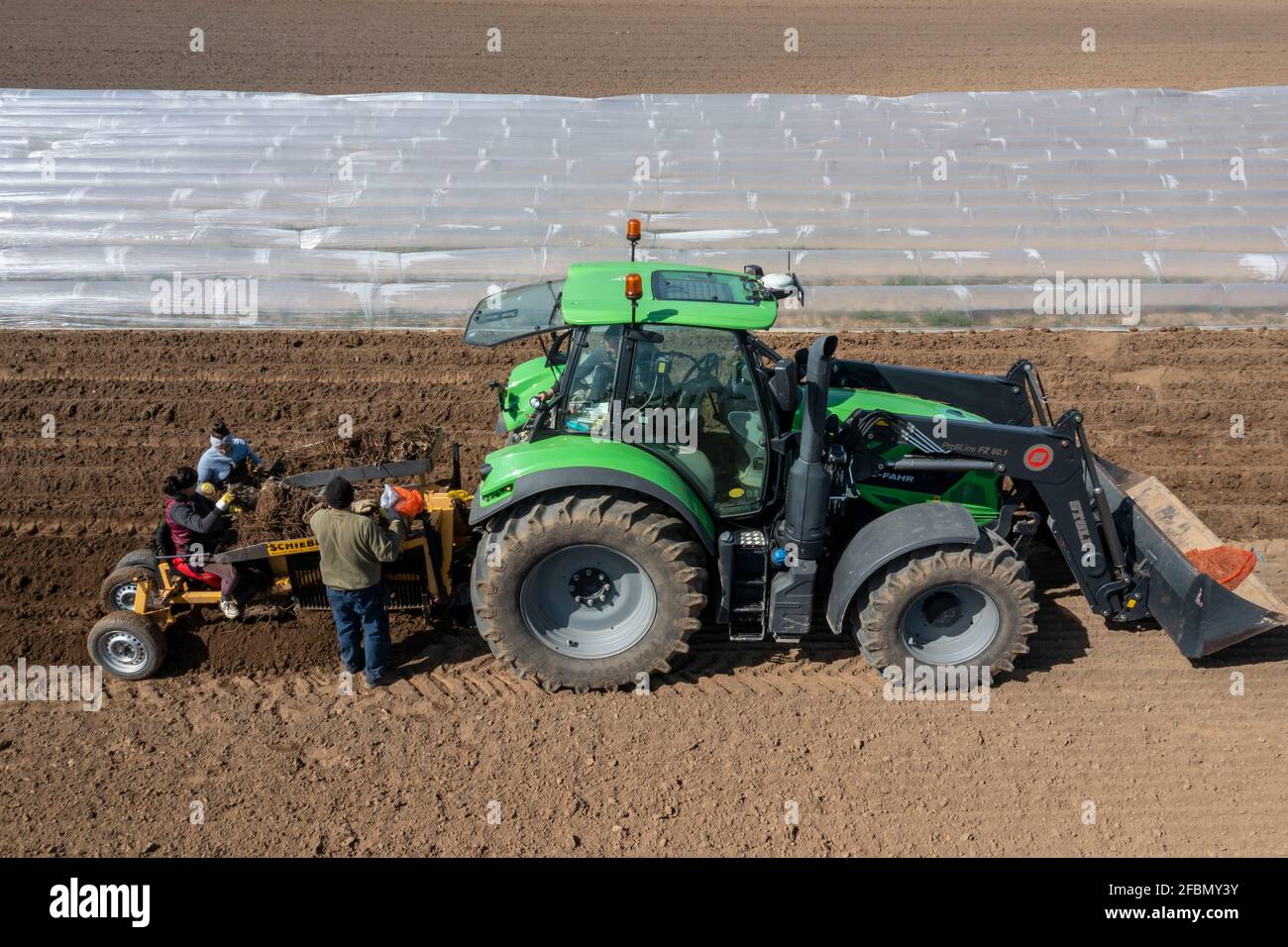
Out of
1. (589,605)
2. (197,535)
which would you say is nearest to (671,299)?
(589,605)

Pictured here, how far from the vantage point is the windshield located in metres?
6.05

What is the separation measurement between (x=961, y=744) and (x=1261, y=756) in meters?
1.69

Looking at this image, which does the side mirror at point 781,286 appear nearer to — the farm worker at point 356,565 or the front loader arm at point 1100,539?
the front loader arm at point 1100,539

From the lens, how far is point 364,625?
6199mm

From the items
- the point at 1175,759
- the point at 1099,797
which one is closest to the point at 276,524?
the point at 1099,797

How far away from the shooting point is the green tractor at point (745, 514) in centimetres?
583

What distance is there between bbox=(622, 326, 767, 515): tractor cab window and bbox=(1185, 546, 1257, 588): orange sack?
9.37 ft

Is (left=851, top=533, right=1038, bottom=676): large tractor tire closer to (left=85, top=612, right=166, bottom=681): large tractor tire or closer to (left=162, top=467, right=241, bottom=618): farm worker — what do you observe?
(left=162, top=467, right=241, bottom=618): farm worker

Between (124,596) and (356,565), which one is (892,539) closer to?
(356,565)

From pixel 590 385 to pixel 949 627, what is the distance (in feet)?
8.72

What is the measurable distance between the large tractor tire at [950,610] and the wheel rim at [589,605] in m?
1.35

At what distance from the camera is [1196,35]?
21.9m

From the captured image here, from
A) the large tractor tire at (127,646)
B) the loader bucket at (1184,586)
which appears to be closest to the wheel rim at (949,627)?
the loader bucket at (1184,586)

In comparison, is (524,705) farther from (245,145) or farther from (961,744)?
(245,145)
